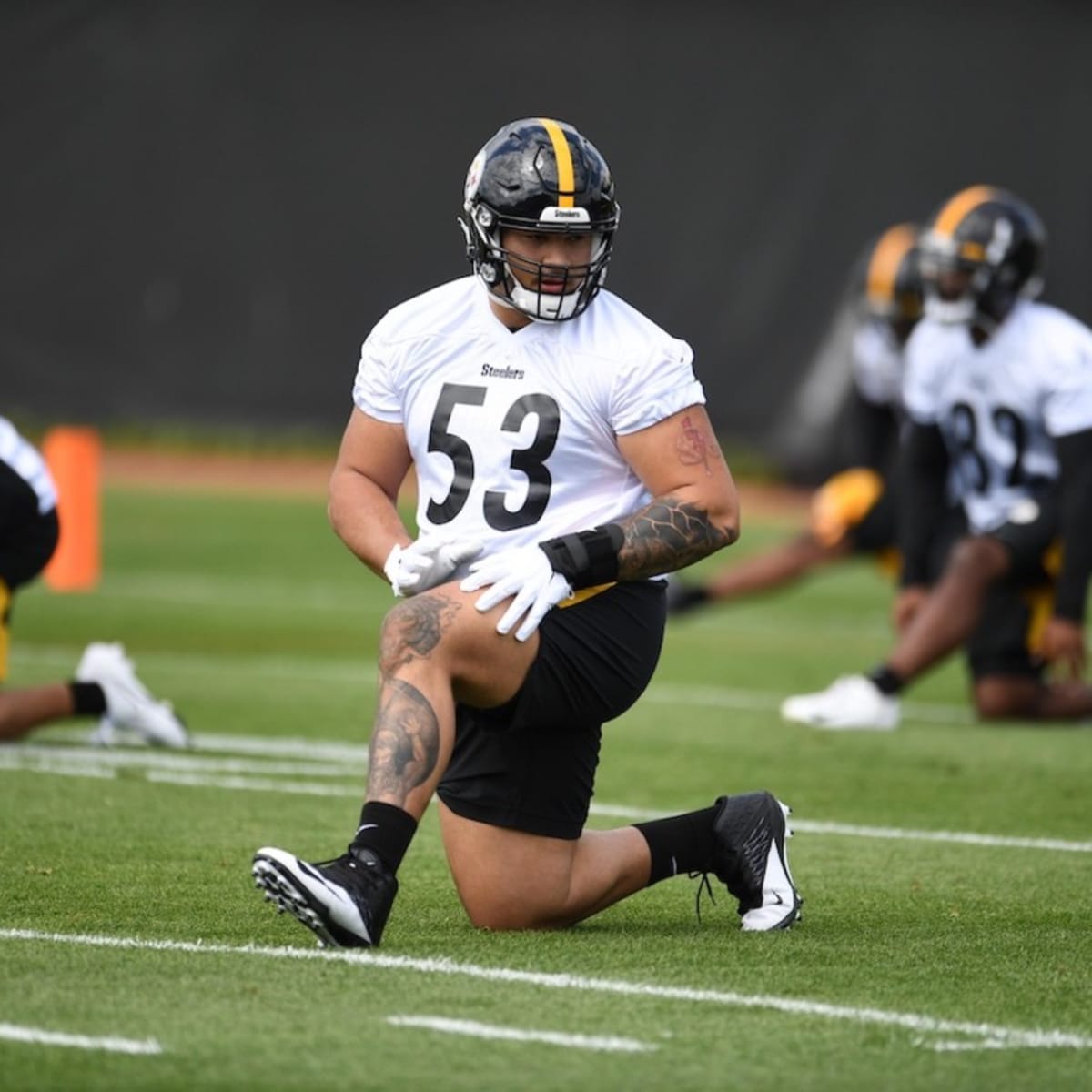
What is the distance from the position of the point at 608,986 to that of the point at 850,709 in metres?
4.71

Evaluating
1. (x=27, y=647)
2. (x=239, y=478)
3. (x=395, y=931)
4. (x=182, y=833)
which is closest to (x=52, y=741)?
(x=182, y=833)

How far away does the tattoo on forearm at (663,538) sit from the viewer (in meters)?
4.80

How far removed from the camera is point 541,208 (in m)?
4.99

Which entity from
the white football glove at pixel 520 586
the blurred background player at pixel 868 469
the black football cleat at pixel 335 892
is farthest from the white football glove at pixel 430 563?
the blurred background player at pixel 868 469

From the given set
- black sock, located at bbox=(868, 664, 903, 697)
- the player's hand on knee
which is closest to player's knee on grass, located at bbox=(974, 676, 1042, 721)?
black sock, located at bbox=(868, 664, 903, 697)

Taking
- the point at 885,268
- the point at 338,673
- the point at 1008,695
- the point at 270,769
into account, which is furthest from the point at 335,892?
the point at 885,268

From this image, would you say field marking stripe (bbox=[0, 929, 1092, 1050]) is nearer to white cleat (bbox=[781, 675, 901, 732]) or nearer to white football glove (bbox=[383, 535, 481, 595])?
white football glove (bbox=[383, 535, 481, 595])

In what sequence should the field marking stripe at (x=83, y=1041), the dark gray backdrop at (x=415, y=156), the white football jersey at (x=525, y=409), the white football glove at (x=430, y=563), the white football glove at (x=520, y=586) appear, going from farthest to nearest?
the dark gray backdrop at (x=415, y=156)
the white football jersey at (x=525, y=409)
the white football glove at (x=430, y=563)
the white football glove at (x=520, y=586)
the field marking stripe at (x=83, y=1041)

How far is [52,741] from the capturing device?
816 centimetres

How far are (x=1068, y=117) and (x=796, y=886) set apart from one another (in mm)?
14354

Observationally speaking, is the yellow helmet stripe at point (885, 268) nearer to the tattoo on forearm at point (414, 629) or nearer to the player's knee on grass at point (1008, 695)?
the player's knee on grass at point (1008, 695)

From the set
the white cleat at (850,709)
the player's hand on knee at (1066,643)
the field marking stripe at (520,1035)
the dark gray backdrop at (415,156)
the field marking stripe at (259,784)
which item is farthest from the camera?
the dark gray backdrop at (415,156)

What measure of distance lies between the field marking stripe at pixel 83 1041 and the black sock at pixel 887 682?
5.50 metres

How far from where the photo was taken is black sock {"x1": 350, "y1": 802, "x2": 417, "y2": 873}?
4527mm
